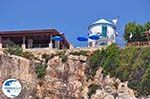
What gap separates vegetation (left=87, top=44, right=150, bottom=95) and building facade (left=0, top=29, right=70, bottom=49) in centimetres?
580

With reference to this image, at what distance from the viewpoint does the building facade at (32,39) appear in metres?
62.3

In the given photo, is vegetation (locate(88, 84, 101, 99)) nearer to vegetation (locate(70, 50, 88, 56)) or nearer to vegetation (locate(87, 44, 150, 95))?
vegetation (locate(87, 44, 150, 95))

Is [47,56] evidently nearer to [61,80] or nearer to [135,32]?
[61,80]

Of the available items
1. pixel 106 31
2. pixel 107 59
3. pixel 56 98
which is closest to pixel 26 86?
pixel 56 98

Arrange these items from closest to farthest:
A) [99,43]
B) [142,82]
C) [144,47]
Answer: [142,82] < [144,47] < [99,43]

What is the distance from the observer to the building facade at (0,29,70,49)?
62.3 m

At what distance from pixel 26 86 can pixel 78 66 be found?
178 inches

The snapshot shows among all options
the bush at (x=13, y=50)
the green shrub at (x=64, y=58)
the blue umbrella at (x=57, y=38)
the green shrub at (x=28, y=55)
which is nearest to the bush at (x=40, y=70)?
the green shrub at (x=28, y=55)

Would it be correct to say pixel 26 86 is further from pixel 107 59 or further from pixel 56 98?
pixel 107 59

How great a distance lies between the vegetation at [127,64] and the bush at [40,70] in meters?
3.68

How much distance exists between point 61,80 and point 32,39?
26.2ft

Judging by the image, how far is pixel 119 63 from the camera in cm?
5612

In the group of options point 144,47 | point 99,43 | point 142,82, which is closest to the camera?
point 142,82

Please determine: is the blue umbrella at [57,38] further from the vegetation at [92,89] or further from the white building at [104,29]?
the vegetation at [92,89]
